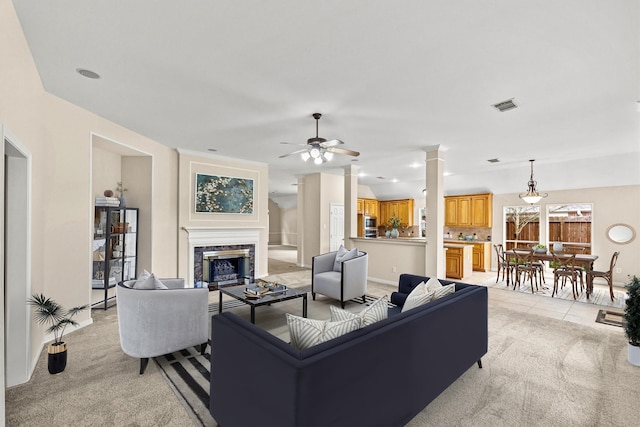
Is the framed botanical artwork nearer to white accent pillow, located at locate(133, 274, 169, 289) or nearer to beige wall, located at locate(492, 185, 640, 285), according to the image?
white accent pillow, located at locate(133, 274, 169, 289)

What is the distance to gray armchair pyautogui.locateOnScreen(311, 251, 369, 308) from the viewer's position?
4570 mm

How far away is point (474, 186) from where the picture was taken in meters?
8.33

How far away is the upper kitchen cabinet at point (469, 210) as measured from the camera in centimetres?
836

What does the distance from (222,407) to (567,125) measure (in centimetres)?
513

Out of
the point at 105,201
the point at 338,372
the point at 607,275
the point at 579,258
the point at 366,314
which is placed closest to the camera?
the point at 338,372

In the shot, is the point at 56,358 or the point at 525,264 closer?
the point at 56,358

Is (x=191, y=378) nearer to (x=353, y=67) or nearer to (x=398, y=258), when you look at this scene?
(x=353, y=67)

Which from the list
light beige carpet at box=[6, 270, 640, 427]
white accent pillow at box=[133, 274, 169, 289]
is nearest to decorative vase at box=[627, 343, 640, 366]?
light beige carpet at box=[6, 270, 640, 427]

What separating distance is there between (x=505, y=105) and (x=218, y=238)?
209 inches

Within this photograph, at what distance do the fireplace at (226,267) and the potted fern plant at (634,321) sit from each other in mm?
5702

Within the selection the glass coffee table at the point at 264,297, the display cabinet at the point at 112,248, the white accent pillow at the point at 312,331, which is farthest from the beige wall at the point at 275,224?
the white accent pillow at the point at 312,331

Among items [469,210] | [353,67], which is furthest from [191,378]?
[469,210]

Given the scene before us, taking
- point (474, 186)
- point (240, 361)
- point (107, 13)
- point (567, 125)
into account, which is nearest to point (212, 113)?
point (107, 13)

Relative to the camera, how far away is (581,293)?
5.69 metres
